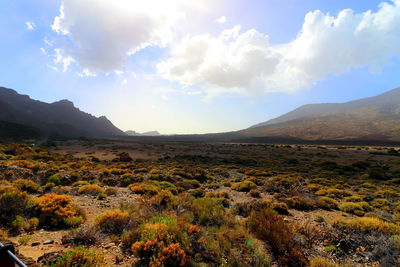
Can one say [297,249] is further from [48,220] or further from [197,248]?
[48,220]

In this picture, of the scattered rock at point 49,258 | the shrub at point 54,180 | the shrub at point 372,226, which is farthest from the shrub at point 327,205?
the shrub at point 54,180

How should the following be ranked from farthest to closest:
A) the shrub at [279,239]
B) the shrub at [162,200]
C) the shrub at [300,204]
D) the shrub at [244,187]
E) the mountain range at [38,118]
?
1. the mountain range at [38,118]
2. the shrub at [244,187]
3. the shrub at [300,204]
4. the shrub at [162,200]
5. the shrub at [279,239]

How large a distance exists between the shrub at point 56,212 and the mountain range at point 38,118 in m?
87.8

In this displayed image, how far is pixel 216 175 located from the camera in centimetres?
1628

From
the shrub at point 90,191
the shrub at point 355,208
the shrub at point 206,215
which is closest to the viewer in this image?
the shrub at point 206,215

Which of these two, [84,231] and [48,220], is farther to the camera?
[48,220]

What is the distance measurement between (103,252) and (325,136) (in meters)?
119

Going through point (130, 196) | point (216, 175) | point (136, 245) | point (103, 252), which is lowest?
point (216, 175)

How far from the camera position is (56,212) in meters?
5.07

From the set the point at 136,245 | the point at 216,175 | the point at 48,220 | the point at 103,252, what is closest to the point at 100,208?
the point at 48,220

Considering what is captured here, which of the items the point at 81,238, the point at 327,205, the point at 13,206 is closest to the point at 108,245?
the point at 81,238

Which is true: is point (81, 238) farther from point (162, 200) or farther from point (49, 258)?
point (162, 200)

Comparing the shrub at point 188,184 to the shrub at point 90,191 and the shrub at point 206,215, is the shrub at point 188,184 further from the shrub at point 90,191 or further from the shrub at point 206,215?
the shrub at point 206,215

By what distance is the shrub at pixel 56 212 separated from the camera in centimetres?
493
